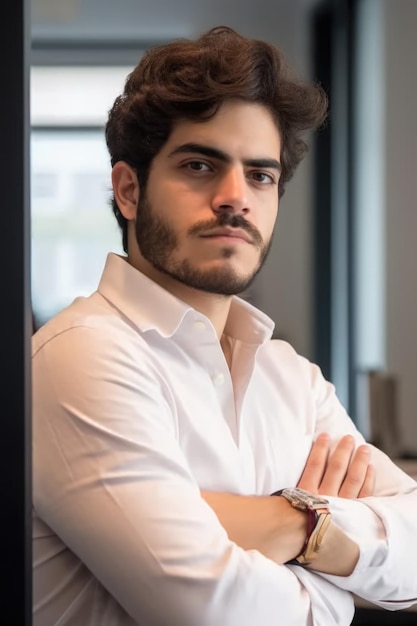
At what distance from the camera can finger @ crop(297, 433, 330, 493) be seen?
4.50ft

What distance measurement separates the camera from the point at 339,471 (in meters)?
1.39

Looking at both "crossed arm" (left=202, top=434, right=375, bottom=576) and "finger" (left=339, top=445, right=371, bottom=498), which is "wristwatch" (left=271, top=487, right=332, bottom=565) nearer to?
"crossed arm" (left=202, top=434, right=375, bottom=576)

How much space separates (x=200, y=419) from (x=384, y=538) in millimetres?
288

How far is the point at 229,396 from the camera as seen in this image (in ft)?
4.35

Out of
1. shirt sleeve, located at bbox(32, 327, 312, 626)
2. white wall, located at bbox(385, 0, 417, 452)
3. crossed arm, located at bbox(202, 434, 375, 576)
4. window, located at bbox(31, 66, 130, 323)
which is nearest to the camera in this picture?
shirt sleeve, located at bbox(32, 327, 312, 626)

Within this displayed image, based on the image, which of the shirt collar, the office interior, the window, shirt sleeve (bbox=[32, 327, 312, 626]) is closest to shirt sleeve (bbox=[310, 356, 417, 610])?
shirt sleeve (bbox=[32, 327, 312, 626])

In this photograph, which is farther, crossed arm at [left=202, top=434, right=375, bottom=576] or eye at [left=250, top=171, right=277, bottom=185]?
eye at [left=250, top=171, right=277, bottom=185]

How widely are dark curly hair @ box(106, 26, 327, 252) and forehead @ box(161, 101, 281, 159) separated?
0.03 ft

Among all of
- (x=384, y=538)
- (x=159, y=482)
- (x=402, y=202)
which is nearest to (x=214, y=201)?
(x=159, y=482)

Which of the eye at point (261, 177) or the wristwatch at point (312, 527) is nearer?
the wristwatch at point (312, 527)

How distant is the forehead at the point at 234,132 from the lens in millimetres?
1293

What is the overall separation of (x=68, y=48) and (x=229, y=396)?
531 centimetres

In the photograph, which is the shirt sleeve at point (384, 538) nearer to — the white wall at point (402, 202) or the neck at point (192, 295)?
the neck at point (192, 295)

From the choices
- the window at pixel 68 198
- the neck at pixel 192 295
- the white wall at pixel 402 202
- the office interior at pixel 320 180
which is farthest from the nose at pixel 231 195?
the window at pixel 68 198
